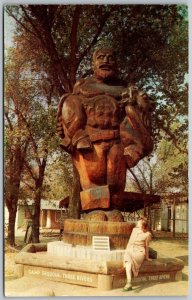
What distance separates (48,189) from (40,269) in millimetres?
2237

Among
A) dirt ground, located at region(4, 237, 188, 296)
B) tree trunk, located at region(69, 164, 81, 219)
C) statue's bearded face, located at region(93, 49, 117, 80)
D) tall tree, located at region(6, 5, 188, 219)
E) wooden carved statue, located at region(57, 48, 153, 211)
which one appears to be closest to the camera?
dirt ground, located at region(4, 237, 188, 296)

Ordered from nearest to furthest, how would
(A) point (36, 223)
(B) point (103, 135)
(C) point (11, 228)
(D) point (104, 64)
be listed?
(B) point (103, 135)
(D) point (104, 64)
(C) point (11, 228)
(A) point (36, 223)

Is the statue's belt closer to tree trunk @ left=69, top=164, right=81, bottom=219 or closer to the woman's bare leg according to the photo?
the woman's bare leg

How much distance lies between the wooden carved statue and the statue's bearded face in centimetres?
1

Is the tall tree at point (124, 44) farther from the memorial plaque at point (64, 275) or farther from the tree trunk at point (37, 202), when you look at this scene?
the memorial plaque at point (64, 275)

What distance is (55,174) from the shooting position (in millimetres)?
8516

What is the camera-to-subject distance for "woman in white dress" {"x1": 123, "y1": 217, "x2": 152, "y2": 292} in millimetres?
5879

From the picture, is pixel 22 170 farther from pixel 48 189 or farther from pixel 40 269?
pixel 40 269

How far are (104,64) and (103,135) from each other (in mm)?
1026

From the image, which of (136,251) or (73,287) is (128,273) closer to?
(136,251)

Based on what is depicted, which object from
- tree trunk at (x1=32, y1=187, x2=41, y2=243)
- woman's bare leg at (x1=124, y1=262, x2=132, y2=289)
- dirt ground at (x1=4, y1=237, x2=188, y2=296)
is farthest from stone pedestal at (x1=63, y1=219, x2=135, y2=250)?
tree trunk at (x1=32, y1=187, x2=41, y2=243)

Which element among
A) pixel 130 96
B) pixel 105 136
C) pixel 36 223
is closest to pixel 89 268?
pixel 105 136

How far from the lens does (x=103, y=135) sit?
6.56 meters

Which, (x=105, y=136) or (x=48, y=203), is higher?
(x=105, y=136)
